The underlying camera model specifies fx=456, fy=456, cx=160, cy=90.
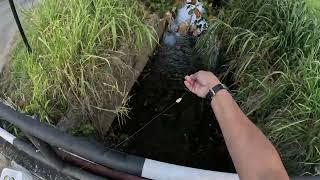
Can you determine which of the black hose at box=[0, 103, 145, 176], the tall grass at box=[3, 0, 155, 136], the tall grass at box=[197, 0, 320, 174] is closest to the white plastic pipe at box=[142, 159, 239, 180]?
the black hose at box=[0, 103, 145, 176]

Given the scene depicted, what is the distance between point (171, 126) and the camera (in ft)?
12.2

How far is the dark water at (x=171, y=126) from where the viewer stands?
11.4ft

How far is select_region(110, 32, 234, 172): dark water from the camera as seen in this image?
3.48 meters

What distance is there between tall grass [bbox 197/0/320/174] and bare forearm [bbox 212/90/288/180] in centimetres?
140

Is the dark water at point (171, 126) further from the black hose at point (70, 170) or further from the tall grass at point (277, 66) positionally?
the black hose at point (70, 170)

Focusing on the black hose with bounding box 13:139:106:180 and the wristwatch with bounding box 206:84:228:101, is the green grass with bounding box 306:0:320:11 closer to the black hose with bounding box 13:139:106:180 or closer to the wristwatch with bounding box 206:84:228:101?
the wristwatch with bounding box 206:84:228:101

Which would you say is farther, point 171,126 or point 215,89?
point 171,126

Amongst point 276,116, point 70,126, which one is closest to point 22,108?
point 70,126

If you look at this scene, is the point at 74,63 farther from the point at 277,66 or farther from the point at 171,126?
the point at 277,66

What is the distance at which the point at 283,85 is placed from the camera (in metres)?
3.32

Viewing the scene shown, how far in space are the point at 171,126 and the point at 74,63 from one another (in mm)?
978

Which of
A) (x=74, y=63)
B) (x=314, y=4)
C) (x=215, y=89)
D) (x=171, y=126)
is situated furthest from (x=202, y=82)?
(x=314, y=4)

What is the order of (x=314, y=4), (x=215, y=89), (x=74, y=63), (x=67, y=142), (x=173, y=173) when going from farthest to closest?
(x=314, y=4) → (x=74, y=63) → (x=215, y=89) → (x=173, y=173) → (x=67, y=142)

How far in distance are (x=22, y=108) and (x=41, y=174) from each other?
765 mm
